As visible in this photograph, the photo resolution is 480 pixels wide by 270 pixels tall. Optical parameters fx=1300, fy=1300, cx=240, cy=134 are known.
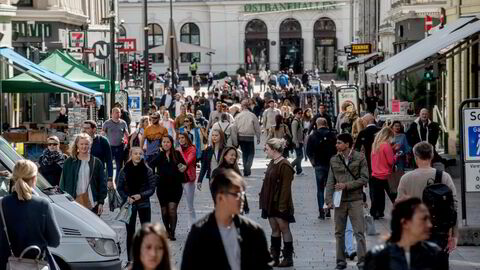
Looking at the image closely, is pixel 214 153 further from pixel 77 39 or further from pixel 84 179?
pixel 77 39

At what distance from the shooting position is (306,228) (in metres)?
19.6

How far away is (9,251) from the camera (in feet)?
36.0

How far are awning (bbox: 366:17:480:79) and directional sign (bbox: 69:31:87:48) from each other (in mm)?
12048

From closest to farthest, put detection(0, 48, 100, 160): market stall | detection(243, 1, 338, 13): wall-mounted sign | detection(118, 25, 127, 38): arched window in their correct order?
detection(0, 48, 100, 160): market stall
detection(118, 25, 127, 38): arched window
detection(243, 1, 338, 13): wall-mounted sign

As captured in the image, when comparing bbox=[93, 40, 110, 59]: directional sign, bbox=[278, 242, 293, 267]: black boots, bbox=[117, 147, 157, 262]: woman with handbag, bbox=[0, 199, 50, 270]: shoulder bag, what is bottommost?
bbox=[278, 242, 293, 267]: black boots

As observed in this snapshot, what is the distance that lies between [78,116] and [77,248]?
15.7 meters

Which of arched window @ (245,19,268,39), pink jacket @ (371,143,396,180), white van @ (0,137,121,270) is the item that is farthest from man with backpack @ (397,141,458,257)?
arched window @ (245,19,268,39)

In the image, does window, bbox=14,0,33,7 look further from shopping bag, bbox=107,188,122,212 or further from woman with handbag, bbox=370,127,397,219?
shopping bag, bbox=107,188,122,212

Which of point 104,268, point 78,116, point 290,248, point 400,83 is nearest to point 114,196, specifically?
point 290,248

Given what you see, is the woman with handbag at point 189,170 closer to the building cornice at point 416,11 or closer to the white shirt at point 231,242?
the white shirt at point 231,242

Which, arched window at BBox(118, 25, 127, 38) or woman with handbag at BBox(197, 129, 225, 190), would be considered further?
arched window at BBox(118, 25, 127, 38)

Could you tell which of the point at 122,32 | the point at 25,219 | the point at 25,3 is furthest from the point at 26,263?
the point at 122,32

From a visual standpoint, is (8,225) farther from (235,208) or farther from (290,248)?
(290,248)

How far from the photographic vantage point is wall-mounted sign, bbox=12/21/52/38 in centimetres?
3966
